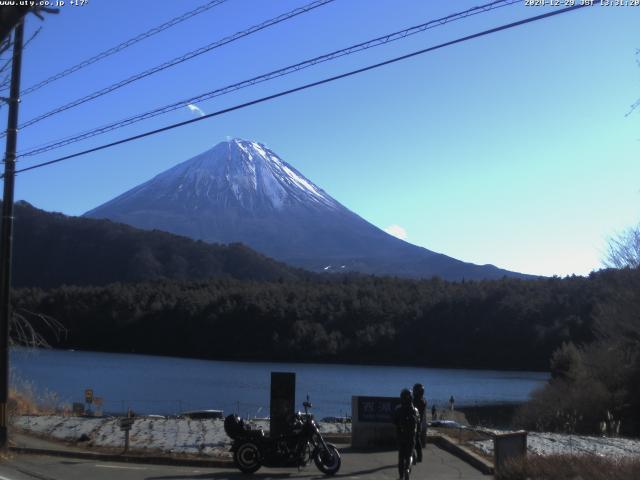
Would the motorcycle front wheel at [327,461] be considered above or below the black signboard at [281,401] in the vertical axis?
below

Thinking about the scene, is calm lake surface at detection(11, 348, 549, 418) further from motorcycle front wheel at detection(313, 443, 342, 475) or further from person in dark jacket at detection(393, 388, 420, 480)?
person in dark jacket at detection(393, 388, 420, 480)

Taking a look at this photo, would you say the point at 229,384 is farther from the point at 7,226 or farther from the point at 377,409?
the point at 7,226

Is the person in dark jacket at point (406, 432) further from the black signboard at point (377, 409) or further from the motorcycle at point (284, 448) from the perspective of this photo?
the black signboard at point (377, 409)

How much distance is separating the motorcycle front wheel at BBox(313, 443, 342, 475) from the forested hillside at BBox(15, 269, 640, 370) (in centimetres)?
7699

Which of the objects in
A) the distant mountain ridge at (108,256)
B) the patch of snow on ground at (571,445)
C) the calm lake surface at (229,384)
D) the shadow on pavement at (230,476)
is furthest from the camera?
the distant mountain ridge at (108,256)

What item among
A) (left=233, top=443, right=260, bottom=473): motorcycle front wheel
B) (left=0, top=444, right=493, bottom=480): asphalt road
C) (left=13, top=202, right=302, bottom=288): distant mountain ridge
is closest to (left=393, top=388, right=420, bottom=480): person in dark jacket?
(left=0, top=444, right=493, bottom=480): asphalt road

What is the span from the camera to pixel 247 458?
488 inches

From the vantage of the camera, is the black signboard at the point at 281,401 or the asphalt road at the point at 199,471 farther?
the black signboard at the point at 281,401

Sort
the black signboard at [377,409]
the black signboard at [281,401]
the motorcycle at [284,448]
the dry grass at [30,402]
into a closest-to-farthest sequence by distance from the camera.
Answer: the motorcycle at [284,448], the black signboard at [281,401], the black signboard at [377,409], the dry grass at [30,402]

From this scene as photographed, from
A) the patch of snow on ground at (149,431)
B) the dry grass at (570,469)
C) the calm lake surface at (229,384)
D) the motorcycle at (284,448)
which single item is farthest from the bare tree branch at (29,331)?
the calm lake surface at (229,384)

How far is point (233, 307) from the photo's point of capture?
101812 mm

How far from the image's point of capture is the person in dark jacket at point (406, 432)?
1124 cm

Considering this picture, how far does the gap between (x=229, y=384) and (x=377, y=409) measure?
4329cm

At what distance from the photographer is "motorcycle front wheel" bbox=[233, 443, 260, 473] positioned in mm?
12367
